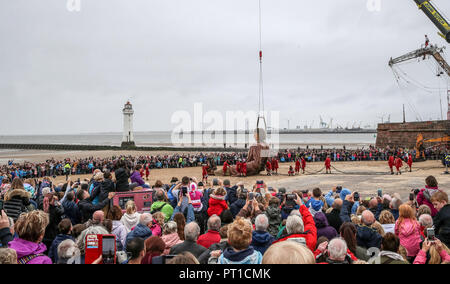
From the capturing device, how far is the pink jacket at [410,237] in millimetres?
4152

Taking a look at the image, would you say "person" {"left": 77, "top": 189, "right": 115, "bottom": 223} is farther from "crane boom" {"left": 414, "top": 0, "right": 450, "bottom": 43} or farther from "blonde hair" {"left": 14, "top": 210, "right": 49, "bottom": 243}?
"crane boom" {"left": 414, "top": 0, "right": 450, "bottom": 43}

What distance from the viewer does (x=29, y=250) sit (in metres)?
2.98

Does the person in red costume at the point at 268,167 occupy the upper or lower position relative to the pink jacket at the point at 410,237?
lower

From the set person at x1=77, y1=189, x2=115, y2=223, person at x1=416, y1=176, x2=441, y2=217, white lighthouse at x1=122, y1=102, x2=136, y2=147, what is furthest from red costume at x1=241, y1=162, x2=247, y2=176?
white lighthouse at x1=122, y1=102, x2=136, y2=147

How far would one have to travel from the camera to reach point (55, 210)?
17.4ft

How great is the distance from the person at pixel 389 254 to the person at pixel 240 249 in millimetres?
1274

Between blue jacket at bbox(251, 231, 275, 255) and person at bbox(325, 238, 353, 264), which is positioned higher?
person at bbox(325, 238, 353, 264)

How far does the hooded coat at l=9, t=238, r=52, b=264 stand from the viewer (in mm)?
2912

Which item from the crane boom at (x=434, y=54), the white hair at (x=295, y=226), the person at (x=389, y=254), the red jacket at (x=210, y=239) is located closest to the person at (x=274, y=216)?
the red jacket at (x=210, y=239)

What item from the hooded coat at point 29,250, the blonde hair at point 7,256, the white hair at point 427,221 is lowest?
the white hair at point 427,221

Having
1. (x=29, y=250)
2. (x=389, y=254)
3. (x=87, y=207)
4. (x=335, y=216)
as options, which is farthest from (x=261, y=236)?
(x=87, y=207)

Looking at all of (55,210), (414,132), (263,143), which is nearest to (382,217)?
(55,210)

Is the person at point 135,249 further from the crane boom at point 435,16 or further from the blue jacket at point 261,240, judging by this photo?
the crane boom at point 435,16
